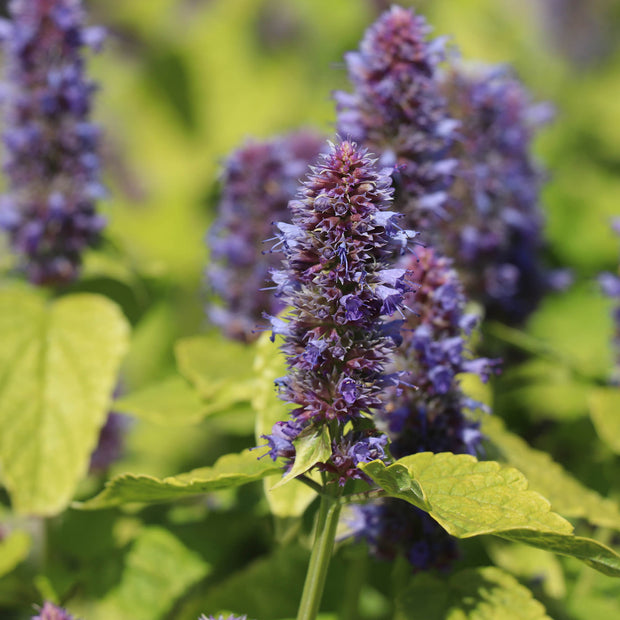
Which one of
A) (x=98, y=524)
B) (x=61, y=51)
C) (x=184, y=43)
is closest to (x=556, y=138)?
(x=184, y=43)

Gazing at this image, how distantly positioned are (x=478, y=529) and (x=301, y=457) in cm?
27

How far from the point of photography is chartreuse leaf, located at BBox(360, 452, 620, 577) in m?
1.12

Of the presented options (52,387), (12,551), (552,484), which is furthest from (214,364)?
(552,484)

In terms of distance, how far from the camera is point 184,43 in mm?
5691

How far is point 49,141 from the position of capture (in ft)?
7.47

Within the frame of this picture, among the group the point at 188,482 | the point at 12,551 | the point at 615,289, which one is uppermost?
the point at 615,289

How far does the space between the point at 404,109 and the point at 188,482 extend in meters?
1.00

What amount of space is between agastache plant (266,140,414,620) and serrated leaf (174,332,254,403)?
0.61 metres

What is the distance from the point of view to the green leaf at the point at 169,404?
1878 millimetres

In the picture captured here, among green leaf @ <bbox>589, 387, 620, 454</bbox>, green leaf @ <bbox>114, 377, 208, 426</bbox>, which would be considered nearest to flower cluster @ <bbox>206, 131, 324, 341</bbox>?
green leaf @ <bbox>114, 377, 208, 426</bbox>

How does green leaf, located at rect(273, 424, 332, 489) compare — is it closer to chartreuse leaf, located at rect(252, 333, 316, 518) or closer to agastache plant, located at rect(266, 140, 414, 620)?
agastache plant, located at rect(266, 140, 414, 620)

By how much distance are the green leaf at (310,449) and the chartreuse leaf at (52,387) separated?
0.80m

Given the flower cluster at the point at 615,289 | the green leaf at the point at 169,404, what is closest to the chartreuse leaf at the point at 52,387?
the green leaf at the point at 169,404

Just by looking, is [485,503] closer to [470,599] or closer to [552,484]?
[470,599]
